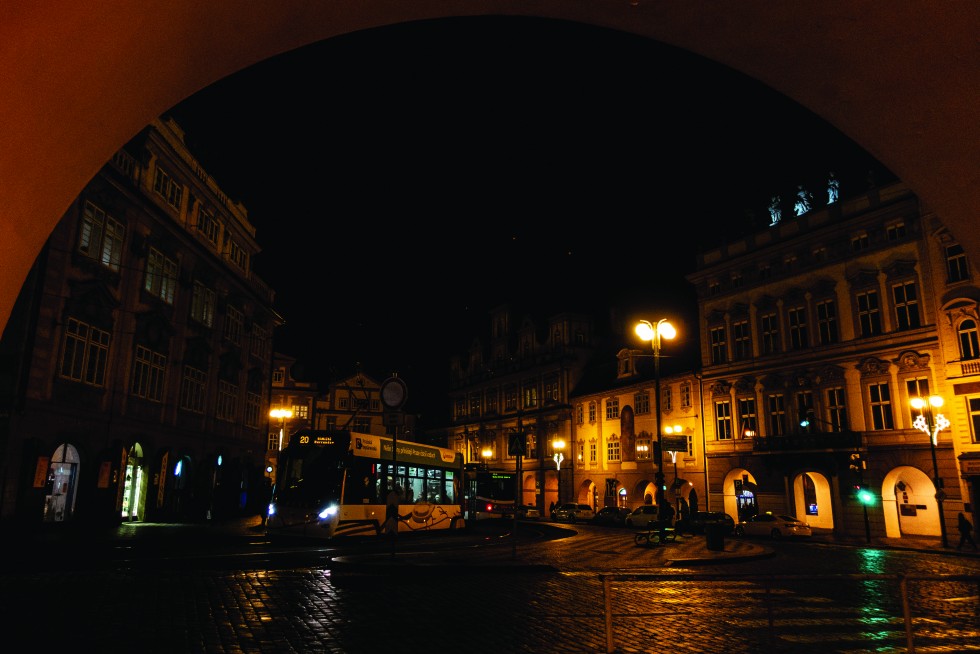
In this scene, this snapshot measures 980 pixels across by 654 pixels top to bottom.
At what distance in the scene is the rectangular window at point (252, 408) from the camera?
44344 mm

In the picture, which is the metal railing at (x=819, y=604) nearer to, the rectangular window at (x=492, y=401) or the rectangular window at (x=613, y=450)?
the rectangular window at (x=613, y=450)

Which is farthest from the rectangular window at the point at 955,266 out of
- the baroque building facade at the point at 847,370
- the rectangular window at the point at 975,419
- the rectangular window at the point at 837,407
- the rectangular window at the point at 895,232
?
the rectangular window at the point at 837,407

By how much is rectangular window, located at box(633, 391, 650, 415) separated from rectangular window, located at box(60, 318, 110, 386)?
37.3 metres

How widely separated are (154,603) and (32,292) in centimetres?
1691

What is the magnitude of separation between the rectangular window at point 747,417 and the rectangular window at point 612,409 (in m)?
13.1

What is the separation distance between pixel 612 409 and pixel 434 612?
4758 centimetres

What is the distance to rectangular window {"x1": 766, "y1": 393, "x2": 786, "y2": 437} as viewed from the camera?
1645 inches

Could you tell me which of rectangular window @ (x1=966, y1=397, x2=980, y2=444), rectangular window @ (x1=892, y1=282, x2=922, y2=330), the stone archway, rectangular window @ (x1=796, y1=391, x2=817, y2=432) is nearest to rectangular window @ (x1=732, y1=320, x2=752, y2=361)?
rectangular window @ (x1=796, y1=391, x2=817, y2=432)

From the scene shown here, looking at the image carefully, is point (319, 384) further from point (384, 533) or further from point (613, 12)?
point (613, 12)

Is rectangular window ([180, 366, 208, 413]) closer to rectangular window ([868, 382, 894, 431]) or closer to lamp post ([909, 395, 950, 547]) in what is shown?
lamp post ([909, 395, 950, 547])

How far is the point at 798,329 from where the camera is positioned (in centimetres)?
4212

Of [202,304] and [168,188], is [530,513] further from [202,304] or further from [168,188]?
[168,188]

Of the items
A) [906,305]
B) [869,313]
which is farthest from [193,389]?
[906,305]

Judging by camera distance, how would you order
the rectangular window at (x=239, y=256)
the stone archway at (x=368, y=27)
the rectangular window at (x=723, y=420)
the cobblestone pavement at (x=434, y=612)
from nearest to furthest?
the stone archway at (x=368, y=27), the cobblestone pavement at (x=434, y=612), the rectangular window at (x=239, y=256), the rectangular window at (x=723, y=420)
